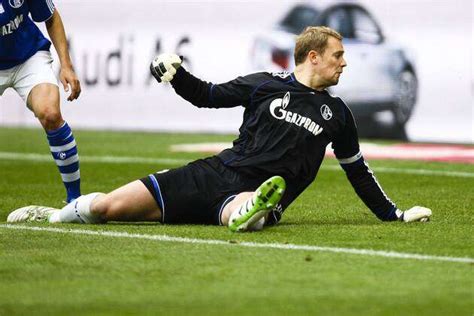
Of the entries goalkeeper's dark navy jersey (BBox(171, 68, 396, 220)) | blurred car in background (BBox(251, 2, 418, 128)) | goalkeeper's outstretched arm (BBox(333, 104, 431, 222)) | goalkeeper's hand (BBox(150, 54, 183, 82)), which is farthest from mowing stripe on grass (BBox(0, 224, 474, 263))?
blurred car in background (BBox(251, 2, 418, 128))

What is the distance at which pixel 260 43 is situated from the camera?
1700 centimetres

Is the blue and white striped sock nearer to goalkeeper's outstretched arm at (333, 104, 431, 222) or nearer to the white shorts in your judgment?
the white shorts

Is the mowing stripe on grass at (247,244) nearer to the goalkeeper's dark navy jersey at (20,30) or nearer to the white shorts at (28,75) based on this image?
the white shorts at (28,75)

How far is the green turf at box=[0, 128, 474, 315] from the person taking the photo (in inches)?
201

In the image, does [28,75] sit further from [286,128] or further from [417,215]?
[417,215]

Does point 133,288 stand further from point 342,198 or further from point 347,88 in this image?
point 347,88

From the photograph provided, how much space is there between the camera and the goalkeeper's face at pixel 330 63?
7.62 m

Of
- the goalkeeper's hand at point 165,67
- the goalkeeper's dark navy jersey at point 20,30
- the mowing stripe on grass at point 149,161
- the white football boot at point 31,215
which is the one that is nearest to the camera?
the goalkeeper's hand at point 165,67

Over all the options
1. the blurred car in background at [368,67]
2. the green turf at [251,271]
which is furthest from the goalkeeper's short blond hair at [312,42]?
the blurred car in background at [368,67]

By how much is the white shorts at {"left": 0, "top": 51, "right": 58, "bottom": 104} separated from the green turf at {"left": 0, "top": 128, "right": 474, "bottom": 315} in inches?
33.4

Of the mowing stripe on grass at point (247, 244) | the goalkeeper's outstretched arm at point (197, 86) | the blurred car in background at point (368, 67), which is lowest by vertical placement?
the blurred car in background at point (368, 67)

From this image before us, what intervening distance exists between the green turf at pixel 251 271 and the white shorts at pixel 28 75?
0.85 m

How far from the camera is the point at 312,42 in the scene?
25.1 ft

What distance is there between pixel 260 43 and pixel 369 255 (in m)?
10.9
